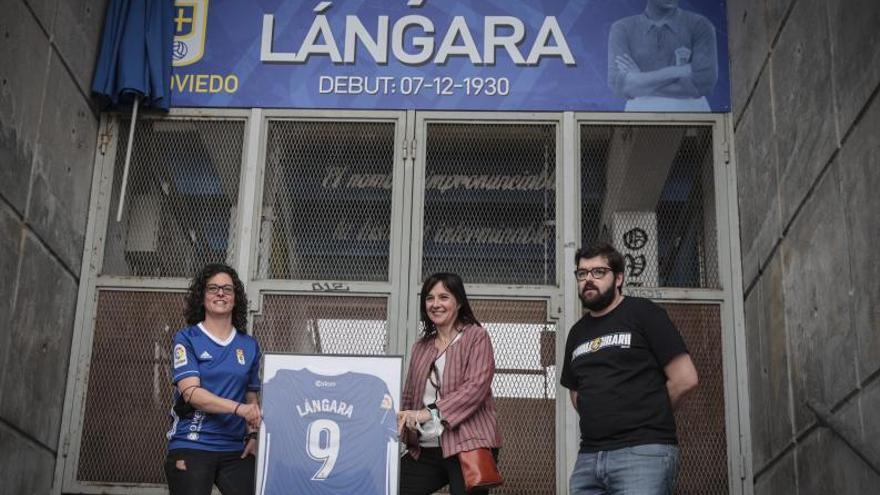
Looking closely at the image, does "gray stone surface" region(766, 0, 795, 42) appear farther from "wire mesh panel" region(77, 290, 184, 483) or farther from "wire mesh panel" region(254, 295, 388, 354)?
"wire mesh panel" region(77, 290, 184, 483)

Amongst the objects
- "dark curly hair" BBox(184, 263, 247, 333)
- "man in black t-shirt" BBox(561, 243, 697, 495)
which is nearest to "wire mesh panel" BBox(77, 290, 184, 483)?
"dark curly hair" BBox(184, 263, 247, 333)

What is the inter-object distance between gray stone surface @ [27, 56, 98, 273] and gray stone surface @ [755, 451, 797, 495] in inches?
150

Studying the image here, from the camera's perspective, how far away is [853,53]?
13.2ft

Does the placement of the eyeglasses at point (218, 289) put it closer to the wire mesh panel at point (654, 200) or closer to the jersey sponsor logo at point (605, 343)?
the jersey sponsor logo at point (605, 343)

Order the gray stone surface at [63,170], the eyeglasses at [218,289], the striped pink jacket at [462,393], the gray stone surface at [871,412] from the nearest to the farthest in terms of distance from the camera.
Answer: the gray stone surface at [871,412] → the striped pink jacket at [462,393] → the eyeglasses at [218,289] → the gray stone surface at [63,170]

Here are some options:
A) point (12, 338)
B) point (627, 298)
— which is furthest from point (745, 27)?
point (12, 338)

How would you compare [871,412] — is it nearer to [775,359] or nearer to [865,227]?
[865,227]

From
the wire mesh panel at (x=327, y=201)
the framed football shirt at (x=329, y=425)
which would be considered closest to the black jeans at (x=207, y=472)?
the framed football shirt at (x=329, y=425)

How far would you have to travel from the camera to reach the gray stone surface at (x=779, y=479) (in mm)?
4836

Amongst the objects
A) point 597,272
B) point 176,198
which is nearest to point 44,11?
point 176,198

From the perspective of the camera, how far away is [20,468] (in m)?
5.28

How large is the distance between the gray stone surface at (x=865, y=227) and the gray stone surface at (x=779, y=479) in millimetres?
1119

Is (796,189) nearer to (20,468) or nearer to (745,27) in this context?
(745,27)

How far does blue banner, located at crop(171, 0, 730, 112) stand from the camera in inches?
246
